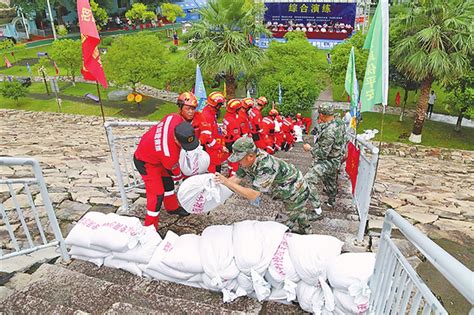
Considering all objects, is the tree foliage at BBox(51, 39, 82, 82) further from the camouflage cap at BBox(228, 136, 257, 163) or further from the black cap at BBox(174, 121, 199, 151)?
the camouflage cap at BBox(228, 136, 257, 163)

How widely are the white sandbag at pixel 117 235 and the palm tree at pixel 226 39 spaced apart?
1162 centimetres

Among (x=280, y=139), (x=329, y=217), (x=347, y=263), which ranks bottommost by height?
(x=280, y=139)

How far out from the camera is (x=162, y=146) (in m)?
3.68

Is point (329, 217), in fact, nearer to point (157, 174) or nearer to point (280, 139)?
point (157, 174)

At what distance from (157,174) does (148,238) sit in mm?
871

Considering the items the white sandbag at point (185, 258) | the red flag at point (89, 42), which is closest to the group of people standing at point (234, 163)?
the white sandbag at point (185, 258)

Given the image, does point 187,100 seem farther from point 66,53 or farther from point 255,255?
point 66,53

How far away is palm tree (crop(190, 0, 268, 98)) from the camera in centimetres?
1418

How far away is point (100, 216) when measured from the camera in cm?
353

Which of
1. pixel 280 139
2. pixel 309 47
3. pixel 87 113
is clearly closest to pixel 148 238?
pixel 280 139

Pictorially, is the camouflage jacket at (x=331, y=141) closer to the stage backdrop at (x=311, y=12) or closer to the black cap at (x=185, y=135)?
the black cap at (x=185, y=135)

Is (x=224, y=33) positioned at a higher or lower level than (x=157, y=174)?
higher

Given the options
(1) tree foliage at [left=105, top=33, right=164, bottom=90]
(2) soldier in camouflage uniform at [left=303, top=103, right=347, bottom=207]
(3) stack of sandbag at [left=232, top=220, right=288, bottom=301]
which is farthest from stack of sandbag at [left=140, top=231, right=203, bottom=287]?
(1) tree foliage at [left=105, top=33, right=164, bottom=90]

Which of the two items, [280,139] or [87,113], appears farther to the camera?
[87,113]
